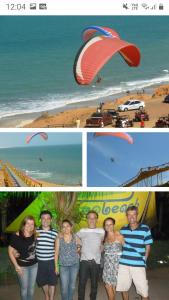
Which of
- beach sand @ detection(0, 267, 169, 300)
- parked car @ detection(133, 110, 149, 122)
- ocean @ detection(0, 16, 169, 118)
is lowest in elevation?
beach sand @ detection(0, 267, 169, 300)

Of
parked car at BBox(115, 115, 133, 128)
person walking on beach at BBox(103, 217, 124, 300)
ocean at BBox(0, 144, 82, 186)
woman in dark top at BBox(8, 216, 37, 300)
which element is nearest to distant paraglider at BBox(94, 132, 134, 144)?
parked car at BBox(115, 115, 133, 128)

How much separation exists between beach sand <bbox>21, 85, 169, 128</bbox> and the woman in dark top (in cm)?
83

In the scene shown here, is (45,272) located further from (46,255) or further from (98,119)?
(98,119)

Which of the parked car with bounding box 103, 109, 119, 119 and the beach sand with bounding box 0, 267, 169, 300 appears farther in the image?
the beach sand with bounding box 0, 267, 169, 300

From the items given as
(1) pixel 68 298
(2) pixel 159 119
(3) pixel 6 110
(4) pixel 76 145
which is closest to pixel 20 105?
(3) pixel 6 110

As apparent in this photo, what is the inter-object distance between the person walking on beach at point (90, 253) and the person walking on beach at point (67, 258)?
52 mm

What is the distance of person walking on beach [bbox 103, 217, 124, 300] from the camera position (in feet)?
19.8

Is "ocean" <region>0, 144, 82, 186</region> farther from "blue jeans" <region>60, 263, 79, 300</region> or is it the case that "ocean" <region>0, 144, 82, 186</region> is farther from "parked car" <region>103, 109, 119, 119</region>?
"blue jeans" <region>60, 263, 79, 300</region>

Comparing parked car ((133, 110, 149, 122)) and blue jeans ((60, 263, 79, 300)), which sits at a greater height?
parked car ((133, 110, 149, 122))

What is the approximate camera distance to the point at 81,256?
6.07 m

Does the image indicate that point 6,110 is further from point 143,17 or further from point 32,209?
point 143,17

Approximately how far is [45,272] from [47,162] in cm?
94

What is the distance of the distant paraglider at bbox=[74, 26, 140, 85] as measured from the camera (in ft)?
19.2
